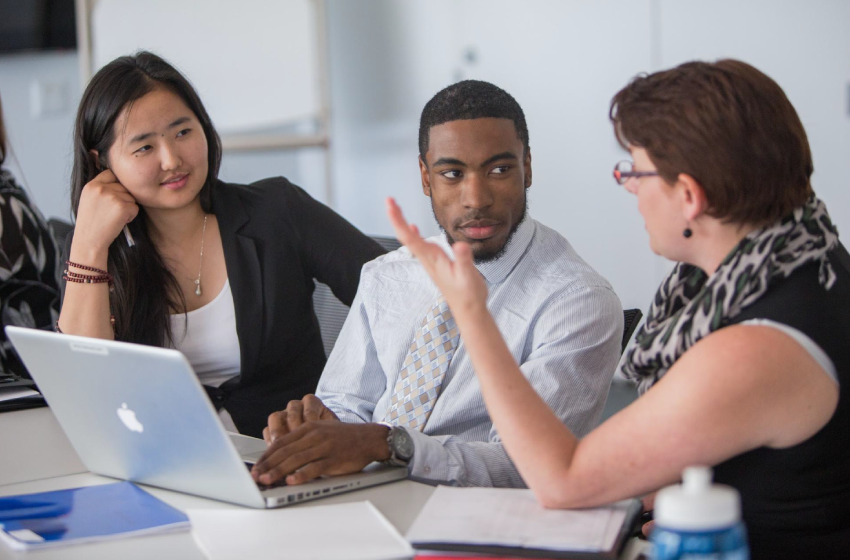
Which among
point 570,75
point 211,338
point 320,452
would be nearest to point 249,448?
point 320,452

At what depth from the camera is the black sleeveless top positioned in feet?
3.40

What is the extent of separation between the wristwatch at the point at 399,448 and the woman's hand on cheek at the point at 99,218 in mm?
912

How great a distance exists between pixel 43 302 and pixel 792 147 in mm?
1806

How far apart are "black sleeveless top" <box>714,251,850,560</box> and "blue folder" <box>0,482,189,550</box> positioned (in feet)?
2.16

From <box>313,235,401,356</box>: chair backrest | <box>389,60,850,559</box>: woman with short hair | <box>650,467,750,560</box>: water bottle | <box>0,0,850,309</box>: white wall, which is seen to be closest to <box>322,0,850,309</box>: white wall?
<box>0,0,850,309</box>: white wall

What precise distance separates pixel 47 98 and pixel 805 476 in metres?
3.78

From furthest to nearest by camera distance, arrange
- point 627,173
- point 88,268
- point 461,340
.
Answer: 1. point 88,268
2. point 461,340
3. point 627,173

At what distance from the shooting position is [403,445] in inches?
50.3

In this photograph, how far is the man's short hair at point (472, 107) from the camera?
61.6 inches

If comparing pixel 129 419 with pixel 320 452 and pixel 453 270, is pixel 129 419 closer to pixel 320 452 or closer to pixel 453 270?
pixel 320 452

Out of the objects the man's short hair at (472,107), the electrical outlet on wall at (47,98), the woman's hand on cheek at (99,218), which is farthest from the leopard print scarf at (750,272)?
the electrical outlet on wall at (47,98)

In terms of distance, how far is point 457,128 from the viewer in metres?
1.55

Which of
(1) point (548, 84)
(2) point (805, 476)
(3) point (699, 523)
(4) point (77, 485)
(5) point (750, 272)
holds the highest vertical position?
(1) point (548, 84)

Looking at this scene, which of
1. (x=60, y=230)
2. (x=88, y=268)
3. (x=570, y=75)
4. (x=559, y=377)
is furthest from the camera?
(x=570, y=75)
